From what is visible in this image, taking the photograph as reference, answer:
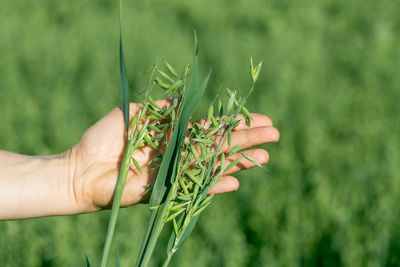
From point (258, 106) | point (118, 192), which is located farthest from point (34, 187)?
point (258, 106)

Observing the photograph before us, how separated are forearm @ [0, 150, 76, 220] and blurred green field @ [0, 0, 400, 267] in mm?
789

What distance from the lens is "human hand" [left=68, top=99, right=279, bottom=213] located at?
4.78 ft

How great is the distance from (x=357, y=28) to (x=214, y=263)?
4850mm

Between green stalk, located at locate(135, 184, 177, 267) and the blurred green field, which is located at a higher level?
green stalk, located at locate(135, 184, 177, 267)

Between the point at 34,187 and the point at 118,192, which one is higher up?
the point at 118,192

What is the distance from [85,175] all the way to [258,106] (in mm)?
2750

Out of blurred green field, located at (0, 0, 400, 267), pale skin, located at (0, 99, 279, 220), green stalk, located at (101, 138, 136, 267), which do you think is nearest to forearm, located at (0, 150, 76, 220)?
pale skin, located at (0, 99, 279, 220)

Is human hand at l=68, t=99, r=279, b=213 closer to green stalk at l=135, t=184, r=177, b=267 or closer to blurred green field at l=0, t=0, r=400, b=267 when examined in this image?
green stalk at l=135, t=184, r=177, b=267

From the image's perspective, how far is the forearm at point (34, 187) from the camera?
4.95ft

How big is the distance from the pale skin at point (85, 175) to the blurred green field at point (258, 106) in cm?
80

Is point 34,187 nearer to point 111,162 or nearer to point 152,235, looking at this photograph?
point 111,162

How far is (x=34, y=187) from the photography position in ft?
5.12

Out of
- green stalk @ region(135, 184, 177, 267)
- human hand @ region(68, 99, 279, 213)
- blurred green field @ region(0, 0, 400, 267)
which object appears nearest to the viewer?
green stalk @ region(135, 184, 177, 267)

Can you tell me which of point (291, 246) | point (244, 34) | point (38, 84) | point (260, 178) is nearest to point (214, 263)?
point (291, 246)
